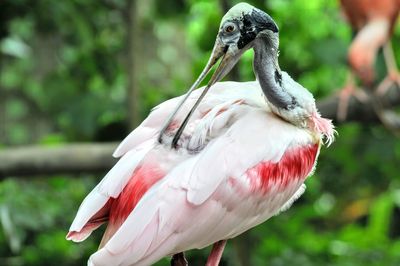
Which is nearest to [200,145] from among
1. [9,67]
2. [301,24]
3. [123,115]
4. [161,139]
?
[161,139]

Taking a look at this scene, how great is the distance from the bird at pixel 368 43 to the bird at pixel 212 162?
2.09m

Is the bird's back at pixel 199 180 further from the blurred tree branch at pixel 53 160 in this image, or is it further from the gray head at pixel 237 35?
the blurred tree branch at pixel 53 160

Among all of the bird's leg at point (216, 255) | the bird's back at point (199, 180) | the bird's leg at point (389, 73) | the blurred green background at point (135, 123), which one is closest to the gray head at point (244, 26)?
the bird's back at point (199, 180)

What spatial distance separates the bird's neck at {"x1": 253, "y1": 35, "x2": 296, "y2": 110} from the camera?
2.02 metres

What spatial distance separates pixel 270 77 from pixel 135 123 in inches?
90.7

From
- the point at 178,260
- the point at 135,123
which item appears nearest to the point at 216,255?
the point at 178,260

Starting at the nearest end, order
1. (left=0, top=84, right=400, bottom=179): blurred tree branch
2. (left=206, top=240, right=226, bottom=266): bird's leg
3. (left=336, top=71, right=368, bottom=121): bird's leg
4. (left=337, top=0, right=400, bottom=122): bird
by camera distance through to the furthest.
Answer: (left=206, top=240, right=226, bottom=266): bird's leg
(left=0, top=84, right=400, bottom=179): blurred tree branch
(left=336, top=71, right=368, bottom=121): bird's leg
(left=337, top=0, right=400, bottom=122): bird

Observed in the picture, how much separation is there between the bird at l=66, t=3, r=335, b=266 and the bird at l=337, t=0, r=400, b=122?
209 cm

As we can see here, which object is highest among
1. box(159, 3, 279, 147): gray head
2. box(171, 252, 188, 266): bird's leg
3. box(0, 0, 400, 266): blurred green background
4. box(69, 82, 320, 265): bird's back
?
box(159, 3, 279, 147): gray head

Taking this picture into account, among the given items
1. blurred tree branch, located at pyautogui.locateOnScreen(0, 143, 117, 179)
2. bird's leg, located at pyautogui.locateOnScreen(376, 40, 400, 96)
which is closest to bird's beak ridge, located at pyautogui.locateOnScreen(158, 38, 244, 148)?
blurred tree branch, located at pyautogui.locateOnScreen(0, 143, 117, 179)

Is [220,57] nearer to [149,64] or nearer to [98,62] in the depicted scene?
[98,62]

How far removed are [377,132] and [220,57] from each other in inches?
109

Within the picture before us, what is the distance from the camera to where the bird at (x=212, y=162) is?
1934 mm

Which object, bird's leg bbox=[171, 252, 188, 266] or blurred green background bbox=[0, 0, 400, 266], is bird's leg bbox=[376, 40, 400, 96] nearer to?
blurred green background bbox=[0, 0, 400, 266]
